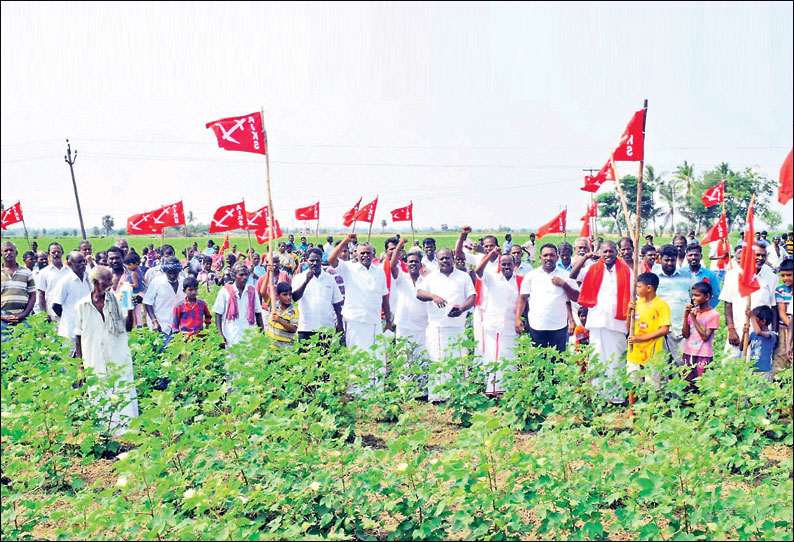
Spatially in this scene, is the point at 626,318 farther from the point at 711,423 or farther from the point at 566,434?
the point at 566,434

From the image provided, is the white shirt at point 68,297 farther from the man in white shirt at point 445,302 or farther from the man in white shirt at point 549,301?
the man in white shirt at point 549,301

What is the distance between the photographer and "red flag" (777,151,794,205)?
2926mm

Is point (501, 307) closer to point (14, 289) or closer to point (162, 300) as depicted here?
point (162, 300)

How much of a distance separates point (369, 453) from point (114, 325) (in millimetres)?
3493

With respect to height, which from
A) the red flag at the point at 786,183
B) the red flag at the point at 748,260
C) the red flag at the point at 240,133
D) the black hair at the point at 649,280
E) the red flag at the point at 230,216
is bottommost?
the black hair at the point at 649,280

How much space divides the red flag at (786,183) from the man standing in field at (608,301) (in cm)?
392

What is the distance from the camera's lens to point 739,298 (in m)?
6.90

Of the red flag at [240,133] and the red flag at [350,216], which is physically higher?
the red flag at [240,133]

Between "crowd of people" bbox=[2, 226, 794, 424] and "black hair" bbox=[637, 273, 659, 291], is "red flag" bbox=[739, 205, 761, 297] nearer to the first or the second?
"crowd of people" bbox=[2, 226, 794, 424]

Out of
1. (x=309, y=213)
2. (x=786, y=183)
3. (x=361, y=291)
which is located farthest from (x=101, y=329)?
(x=309, y=213)

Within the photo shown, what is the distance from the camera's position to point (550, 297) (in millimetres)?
7168

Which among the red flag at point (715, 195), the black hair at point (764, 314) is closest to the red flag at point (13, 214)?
the red flag at point (715, 195)

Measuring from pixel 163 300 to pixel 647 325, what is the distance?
595cm

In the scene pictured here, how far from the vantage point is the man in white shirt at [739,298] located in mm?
6480
